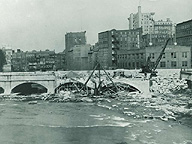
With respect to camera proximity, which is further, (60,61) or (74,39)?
(74,39)

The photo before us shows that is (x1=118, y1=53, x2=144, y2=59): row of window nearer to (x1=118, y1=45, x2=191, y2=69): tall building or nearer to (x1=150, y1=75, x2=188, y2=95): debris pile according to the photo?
(x1=118, y1=45, x2=191, y2=69): tall building

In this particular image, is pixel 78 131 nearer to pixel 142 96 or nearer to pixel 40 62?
pixel 142 96

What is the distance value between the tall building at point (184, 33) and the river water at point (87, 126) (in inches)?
2568

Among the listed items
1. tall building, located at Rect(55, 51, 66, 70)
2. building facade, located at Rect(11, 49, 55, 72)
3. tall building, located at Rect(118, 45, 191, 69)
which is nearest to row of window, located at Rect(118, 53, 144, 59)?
tall building, located at Rect(118, 45, 191, 69)

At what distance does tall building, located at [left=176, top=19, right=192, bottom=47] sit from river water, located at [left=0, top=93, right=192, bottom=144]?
65233mm

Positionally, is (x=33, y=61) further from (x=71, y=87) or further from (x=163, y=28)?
(x=71, y=87)

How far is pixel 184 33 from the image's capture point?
106875 mm

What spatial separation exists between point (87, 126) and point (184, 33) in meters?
83.2

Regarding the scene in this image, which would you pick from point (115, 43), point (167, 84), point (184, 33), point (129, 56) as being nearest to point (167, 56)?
point (129, 56)

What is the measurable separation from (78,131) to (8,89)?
101ft

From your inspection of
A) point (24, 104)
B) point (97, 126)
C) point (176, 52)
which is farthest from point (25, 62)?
point (97, 126)

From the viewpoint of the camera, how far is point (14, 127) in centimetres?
3328

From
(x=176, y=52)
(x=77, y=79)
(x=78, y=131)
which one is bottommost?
(x=78, y=131)

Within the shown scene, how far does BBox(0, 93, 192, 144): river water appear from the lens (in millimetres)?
27938
